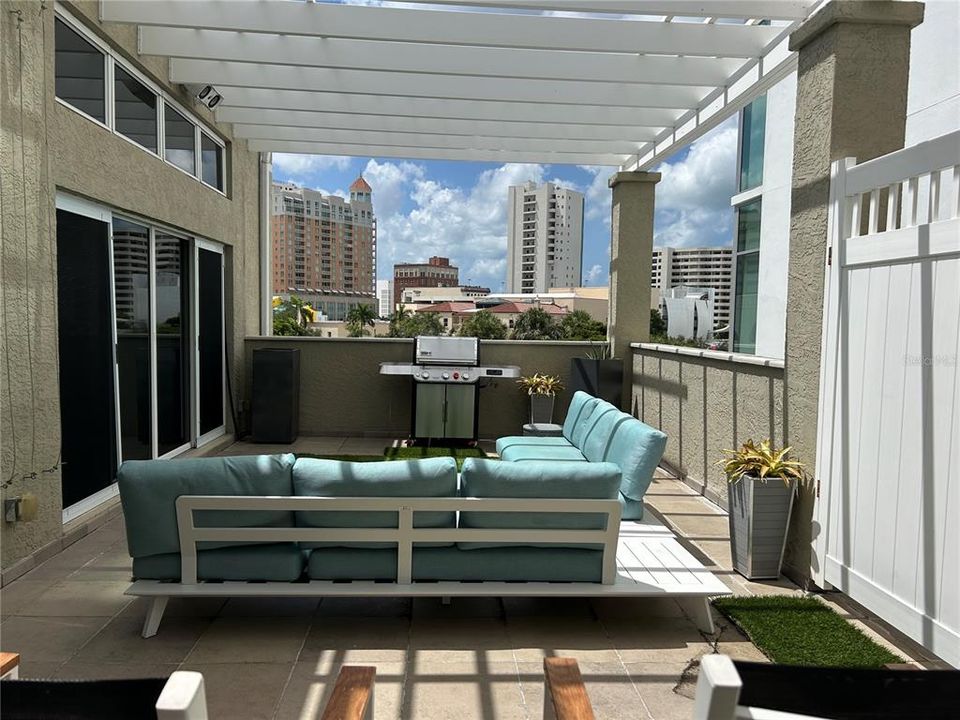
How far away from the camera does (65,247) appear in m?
4.10

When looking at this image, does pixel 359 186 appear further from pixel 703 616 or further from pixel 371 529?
pixel 703 616

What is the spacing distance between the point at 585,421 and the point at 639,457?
4.95ft

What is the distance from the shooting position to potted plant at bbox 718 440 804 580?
3.57 metres

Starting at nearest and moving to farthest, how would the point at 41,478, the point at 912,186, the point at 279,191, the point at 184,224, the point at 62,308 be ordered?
1. the point at 912,186
2. the point at 41,478
3. the point at 62,308
4. the point at 184,224
5. the point at 279,191

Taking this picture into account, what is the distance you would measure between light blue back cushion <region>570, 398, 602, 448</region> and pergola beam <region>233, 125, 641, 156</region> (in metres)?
3.29

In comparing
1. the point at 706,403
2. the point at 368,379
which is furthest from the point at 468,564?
the point at 368,379

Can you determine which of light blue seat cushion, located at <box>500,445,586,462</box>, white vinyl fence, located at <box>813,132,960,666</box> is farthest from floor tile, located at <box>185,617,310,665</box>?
white vinyl fence, located at <box>813,132,960,666</box>

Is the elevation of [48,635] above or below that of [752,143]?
below

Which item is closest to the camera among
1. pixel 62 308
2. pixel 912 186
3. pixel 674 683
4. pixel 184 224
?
pixel 674 683

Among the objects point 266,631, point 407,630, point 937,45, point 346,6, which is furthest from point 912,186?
point 937,45

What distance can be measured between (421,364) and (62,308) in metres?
3.96

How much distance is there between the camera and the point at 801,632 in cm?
299

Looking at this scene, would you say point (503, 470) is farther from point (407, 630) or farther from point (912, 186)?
point (912, 186)

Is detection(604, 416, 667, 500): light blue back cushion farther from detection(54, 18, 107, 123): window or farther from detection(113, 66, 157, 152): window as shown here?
detection(113, 66, 157, 152): window
